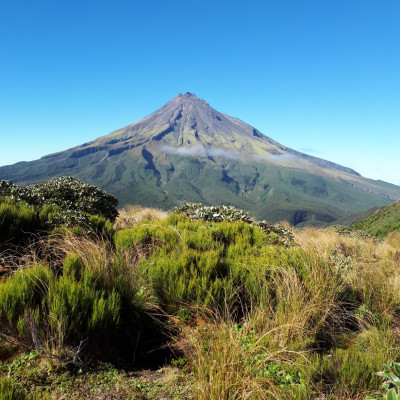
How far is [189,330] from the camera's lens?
355 centimetres

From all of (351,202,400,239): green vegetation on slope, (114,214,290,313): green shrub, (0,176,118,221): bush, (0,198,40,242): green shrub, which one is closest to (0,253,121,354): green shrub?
(114,214,290,313): green shrub

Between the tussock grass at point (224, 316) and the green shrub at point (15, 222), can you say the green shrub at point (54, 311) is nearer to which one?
the tussock grass at point (224, 316)

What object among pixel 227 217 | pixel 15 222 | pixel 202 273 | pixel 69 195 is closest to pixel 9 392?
pixel 202 273

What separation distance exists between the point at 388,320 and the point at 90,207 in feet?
32.2

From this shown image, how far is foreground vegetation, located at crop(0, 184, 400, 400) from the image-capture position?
2480 millimetres

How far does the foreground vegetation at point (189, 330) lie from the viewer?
8.14ft

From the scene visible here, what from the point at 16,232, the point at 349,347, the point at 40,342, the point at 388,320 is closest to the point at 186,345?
the point at 40,342

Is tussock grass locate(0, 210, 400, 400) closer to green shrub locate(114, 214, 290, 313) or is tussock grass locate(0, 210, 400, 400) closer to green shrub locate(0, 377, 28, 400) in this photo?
green shrub locate(114, 214, 290, 313)

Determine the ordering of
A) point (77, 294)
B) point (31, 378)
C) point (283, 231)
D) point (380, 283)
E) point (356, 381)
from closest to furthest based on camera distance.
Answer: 1. point (31, 378)
2. point (356, 381)
3. point (77, 294)
4. point (380, 283)
5. point (283, 231)

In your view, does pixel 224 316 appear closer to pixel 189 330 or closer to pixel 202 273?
pixel 189 330

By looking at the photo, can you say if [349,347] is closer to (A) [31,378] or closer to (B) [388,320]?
(B) [388,320]

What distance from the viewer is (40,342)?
272 cm

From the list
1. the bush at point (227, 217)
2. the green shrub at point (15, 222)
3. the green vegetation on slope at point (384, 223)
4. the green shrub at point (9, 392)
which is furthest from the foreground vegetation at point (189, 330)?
the green vegetation on slope at point (384, 223)

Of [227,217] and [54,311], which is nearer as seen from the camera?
[54,311]
